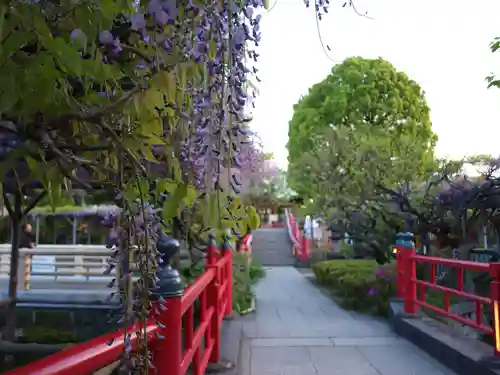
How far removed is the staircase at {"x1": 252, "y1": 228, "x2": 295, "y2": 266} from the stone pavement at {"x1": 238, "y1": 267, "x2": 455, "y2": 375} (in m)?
12.0

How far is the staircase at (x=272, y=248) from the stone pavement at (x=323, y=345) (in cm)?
1201

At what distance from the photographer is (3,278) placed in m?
8.41

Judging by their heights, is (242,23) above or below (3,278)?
above

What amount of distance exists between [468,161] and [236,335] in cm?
604

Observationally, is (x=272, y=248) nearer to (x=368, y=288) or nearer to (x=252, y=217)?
(x=368, y=288)

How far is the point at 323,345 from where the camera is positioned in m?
5.68

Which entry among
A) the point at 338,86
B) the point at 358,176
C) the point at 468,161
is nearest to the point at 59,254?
the point at 358,176

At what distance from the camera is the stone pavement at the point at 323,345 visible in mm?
4605

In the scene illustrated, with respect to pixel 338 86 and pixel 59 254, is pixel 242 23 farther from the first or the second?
pixel 338 86

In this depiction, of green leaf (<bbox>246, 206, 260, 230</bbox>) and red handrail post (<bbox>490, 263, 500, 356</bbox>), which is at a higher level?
green leaf (<bbox>246, 206, 260, 230</bbox>)

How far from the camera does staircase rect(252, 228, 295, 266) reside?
829 inches

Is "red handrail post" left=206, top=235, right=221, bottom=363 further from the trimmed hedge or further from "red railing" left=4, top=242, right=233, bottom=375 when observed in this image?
the trimmed hedge

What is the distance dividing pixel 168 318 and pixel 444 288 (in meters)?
3.55

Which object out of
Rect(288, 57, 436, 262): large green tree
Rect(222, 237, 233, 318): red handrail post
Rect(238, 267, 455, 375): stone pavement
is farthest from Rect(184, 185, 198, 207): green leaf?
Rect(288, 57, 436, 262): large green tree
